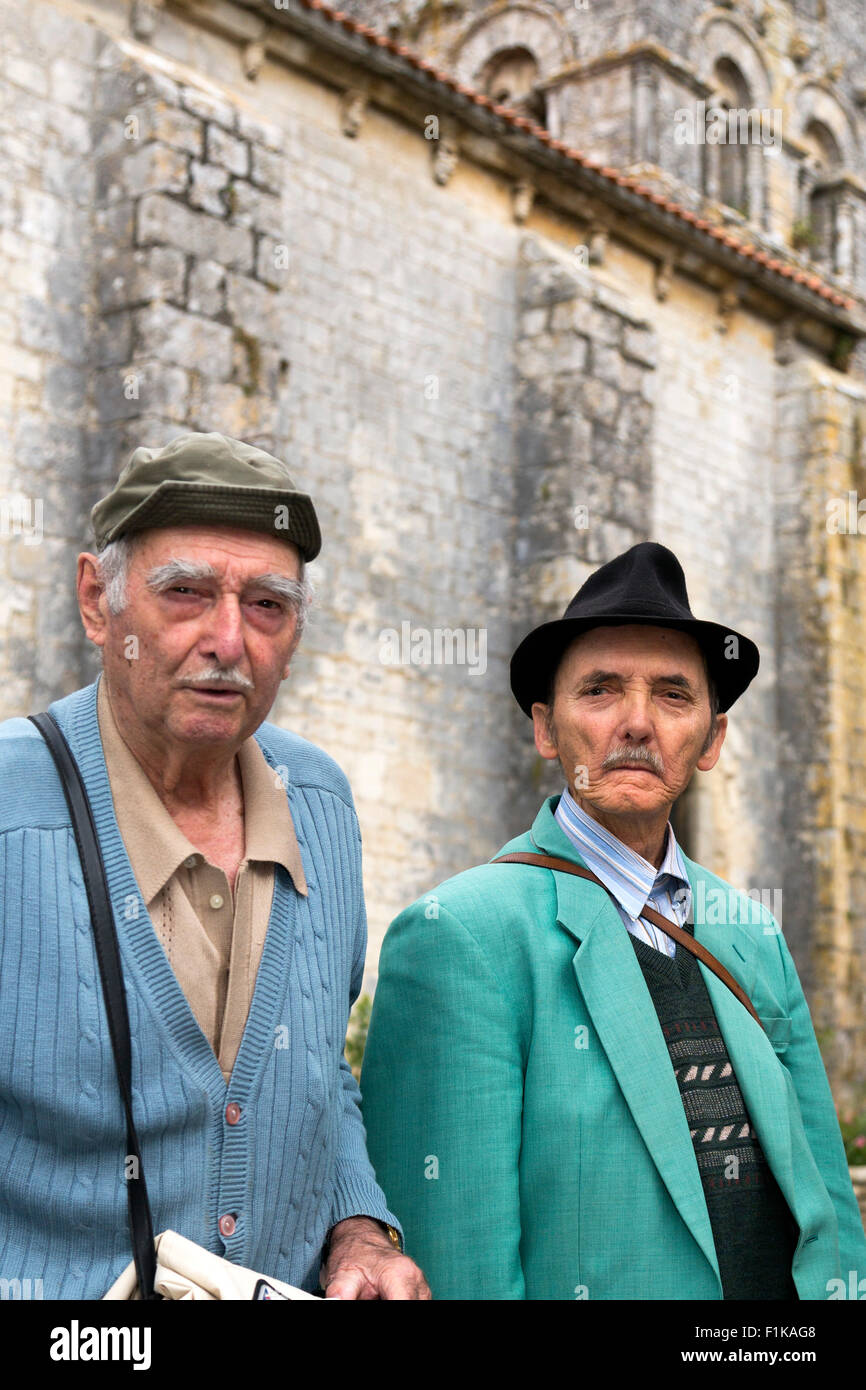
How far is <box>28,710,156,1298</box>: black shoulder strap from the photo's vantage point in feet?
6.29

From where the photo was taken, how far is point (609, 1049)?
2482mm

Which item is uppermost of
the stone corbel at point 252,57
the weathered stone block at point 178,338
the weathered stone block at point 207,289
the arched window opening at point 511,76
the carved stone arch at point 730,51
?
the carved stone arch at point 730,51

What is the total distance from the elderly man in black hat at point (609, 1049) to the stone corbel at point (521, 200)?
9.07m

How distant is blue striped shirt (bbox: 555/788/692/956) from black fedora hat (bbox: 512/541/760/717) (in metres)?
0.27

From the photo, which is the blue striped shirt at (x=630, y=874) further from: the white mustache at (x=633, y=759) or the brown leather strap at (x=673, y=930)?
the white mustache at (x=633, y=759)

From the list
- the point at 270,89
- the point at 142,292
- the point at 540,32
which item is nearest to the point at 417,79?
the point at 270,89

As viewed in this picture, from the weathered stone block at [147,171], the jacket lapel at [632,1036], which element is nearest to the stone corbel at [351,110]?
the weathered stone block at [147,171]

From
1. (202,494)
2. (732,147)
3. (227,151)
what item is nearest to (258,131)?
(227,151)

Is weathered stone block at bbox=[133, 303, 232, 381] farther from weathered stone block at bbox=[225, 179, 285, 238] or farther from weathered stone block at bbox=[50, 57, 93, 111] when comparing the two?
weathered stone block at bbox=[50, 57, 93, 111]

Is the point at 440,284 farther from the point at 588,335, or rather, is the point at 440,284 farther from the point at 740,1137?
the point at 740,1137

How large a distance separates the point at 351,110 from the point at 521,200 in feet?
5.85

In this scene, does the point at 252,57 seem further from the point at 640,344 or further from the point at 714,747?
the point at 714,747

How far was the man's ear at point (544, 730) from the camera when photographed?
2.91 meters

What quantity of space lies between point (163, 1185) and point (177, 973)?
28 centimetres
